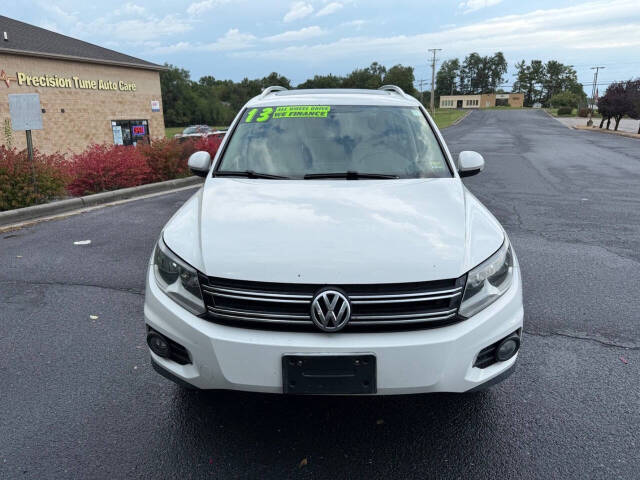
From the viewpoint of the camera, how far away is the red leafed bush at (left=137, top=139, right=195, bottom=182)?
11.2 m

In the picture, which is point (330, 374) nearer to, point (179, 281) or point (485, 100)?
point (179, 281)

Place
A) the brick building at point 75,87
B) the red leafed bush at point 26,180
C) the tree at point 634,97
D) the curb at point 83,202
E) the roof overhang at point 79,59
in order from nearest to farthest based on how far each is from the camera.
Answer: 1. the curb at point 83,202
2. the red leafed bush at point 26,180
3. the roof overhang at point 79,59
4. the brick building at point 75,87
5. the tree at point 634,97

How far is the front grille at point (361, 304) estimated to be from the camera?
2.15 meters

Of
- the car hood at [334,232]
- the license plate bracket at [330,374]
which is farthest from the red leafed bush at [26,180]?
the license plate bracket at [330,374]

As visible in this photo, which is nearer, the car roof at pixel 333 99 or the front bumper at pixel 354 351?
the front bumper at pixel 354 351

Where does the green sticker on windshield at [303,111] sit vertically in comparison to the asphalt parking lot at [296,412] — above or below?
above

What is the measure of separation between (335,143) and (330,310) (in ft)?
5.79

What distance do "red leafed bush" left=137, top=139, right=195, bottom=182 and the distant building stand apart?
445ft

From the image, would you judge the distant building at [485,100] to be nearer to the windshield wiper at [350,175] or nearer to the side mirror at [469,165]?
the side mirror at [469,165]

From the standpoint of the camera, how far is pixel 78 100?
85.3ft

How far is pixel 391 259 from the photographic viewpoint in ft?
7.25

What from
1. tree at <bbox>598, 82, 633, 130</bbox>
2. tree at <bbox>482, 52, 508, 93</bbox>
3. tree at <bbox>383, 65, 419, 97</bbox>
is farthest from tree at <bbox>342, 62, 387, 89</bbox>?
tree at <bbox>598, 82, 633, 130</bbox>

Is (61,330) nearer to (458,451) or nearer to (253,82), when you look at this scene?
(458,451)

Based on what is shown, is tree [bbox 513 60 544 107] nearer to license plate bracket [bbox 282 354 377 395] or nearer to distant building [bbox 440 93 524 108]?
distant building [bbox 440 93 524 108]
